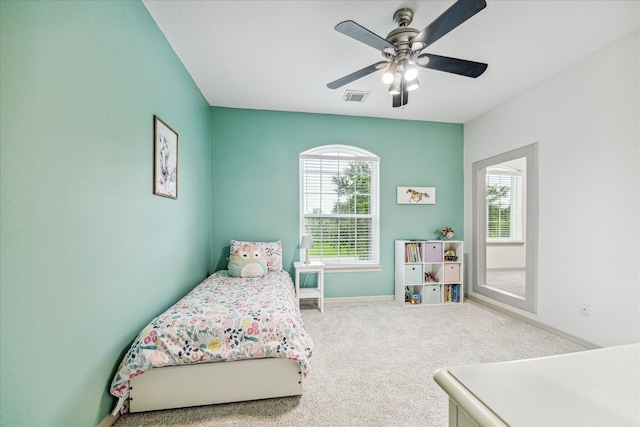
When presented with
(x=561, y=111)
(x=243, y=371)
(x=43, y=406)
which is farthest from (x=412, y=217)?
(x=43, y=406)

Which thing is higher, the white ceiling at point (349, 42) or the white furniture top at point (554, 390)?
the white ceiling at point (349, 42)

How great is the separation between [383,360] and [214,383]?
1.35 meters

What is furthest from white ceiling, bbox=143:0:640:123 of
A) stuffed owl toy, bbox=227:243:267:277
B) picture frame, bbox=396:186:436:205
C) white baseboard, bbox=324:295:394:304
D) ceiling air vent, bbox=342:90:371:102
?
white baseboard, bbox=324:295:394:304

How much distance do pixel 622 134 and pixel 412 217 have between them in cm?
231

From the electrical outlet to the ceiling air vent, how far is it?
301cm

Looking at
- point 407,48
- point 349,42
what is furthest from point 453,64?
point 349,42

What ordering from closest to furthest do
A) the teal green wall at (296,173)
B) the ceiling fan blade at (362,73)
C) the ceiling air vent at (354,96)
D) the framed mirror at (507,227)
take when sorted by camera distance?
the ceiling fan blade at (362,73)
the framed mirror at (507,227)
the ceiling air vent at (354,96)
the teal green wall at (296,173)

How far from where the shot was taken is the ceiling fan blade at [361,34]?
5.56 ft

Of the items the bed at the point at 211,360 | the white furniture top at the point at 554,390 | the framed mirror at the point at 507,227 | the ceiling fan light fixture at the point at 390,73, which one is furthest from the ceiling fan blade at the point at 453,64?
the bed at the point at 211,360

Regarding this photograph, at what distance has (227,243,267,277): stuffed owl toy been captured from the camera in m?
3.16

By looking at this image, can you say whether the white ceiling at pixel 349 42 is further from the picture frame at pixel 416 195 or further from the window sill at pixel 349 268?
the window sill at pixel 349 268

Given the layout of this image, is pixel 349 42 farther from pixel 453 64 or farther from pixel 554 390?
pixel 554 390

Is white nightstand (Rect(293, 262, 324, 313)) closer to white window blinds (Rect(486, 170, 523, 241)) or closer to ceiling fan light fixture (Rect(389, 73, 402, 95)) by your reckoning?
ceiling fan light fixture (Rect(389, 73, 402, 95))

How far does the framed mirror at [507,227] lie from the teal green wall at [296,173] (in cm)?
38
